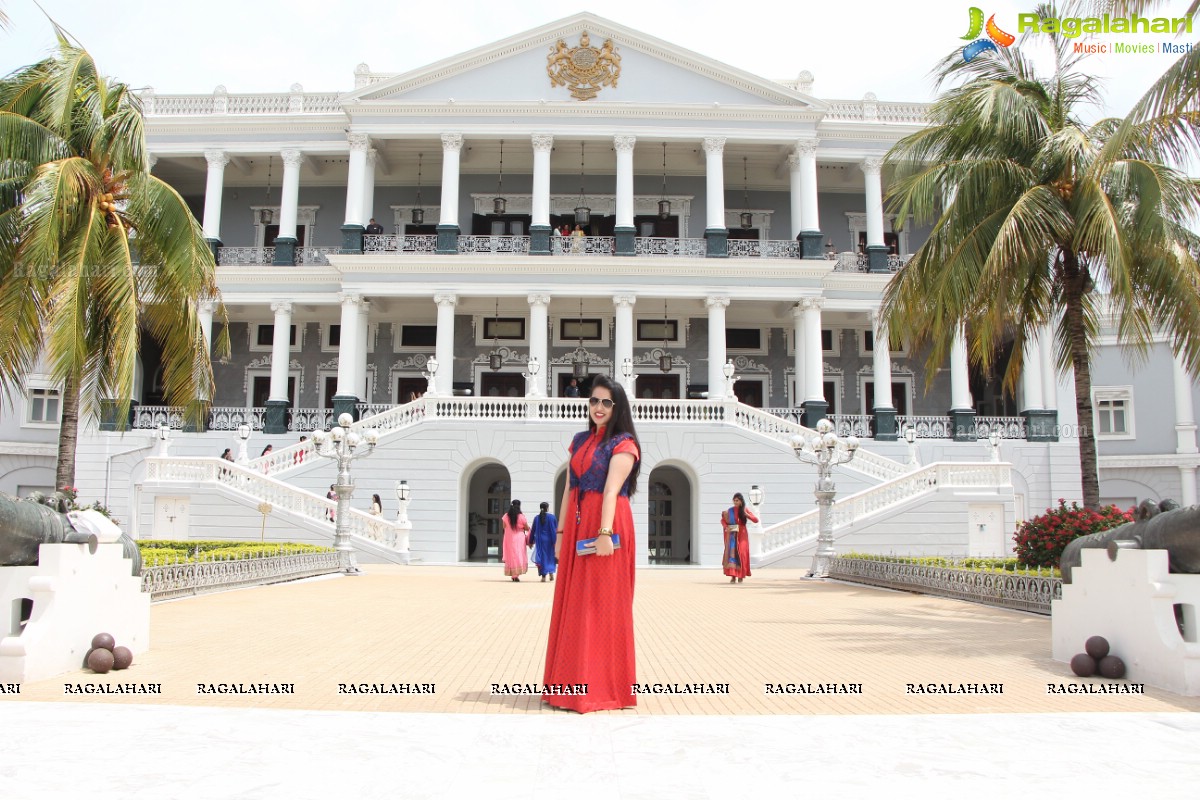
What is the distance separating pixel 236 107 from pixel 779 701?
31656mm

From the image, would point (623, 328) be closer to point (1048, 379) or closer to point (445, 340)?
point (445, 340)

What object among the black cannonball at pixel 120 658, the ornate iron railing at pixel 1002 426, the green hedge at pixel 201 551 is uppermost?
the ornate iron railing at pixel 1002 426

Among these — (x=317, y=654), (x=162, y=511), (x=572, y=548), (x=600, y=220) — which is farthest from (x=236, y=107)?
(x=572, y=548)

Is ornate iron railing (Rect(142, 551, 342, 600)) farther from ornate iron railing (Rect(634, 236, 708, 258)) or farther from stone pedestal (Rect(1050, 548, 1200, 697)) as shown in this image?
ornate iron railing (Rect(634, 236, 708, 258))

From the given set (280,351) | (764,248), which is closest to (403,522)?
(280,351)

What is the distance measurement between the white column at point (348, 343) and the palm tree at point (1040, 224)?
18.4 m

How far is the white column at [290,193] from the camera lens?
3147 centimetres

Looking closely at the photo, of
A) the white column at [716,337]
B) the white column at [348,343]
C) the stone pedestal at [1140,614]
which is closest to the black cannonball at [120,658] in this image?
the stone pedestal at [1140,614]

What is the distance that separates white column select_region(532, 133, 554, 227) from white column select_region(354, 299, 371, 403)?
19.3ft

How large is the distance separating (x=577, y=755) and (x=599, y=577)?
1.35 m

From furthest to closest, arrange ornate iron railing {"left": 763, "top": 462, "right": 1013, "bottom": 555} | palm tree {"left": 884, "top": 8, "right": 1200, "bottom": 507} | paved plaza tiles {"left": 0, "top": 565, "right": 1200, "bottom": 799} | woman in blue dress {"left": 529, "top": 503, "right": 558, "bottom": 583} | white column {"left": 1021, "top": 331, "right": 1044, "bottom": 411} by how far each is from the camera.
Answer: white column {"left": 1021, "top": 331, "right": 1044, "bottom": 411}, ornate iron railing {"left": 763, "top": 462, "right": 1013, "bottom": 555}, woman in blue dress {"left": 529, "top": 503, "right": 558, "bottom": 583}, palm tree {"left": 884, "top": 8, "right": 1200, "bottom": 507}, paved plaza tiles {"left": 0, "top": 565, "right": 1200, "bottom": 799}

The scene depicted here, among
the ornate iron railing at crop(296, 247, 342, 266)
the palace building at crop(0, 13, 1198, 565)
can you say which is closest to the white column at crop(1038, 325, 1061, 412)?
the palace building at crop(0, 13, 1198, 565)

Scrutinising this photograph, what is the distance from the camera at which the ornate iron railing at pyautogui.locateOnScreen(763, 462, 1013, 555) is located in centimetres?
2238

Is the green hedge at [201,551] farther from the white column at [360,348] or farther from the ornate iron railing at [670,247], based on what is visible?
the ornate iron railing at [670,247]
